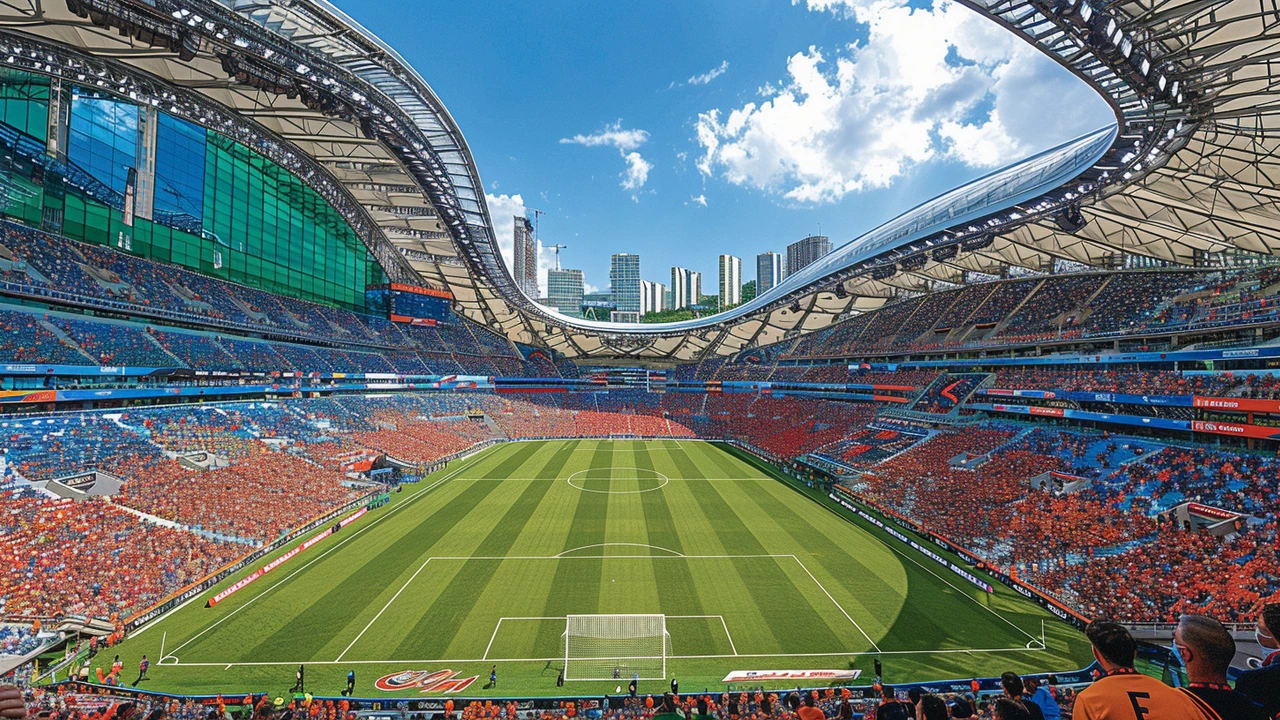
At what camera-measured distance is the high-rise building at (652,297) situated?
186m

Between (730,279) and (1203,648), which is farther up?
(730,279)

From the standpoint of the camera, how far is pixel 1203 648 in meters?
2.96

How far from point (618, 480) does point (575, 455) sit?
1132cm

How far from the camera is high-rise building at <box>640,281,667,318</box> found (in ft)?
609

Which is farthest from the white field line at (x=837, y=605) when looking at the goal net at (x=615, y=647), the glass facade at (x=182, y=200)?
the glass facade at (x=182, y=200)

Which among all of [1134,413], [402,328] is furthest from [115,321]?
[1134,413]

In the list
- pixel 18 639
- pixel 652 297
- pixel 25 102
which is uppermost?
pixel 652 297

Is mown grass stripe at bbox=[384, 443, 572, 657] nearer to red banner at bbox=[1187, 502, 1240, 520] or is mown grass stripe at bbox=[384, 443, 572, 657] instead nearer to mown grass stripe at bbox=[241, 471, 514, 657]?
mown grass stripe at bbox=[241, 471, 514, 657]

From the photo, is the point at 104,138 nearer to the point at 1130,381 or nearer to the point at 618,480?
the point at 618,480

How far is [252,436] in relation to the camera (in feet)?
105

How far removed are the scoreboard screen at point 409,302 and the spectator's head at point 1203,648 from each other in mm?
58370

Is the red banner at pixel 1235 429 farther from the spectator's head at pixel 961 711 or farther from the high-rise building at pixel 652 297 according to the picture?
the high-rise building at pixel 652 297

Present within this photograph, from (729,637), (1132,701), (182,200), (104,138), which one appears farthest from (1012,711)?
(182,200)

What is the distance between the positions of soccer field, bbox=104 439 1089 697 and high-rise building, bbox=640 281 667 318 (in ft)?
518
